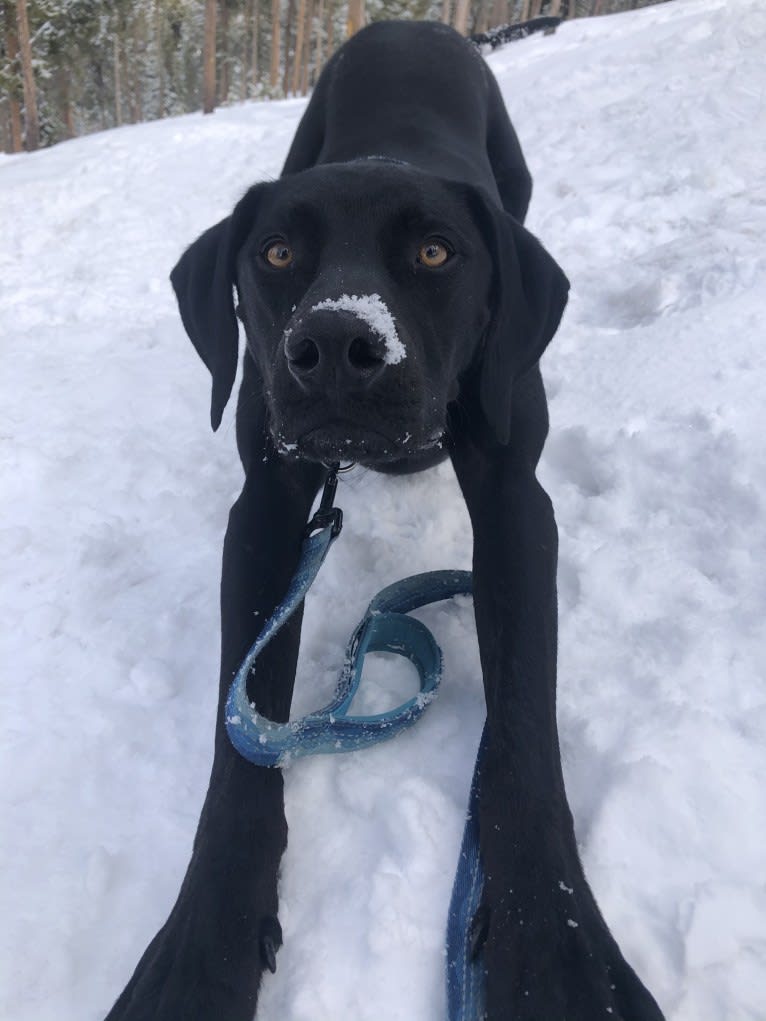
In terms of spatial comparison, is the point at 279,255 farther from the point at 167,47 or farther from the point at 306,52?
the point at 167,47

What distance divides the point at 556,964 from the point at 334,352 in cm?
119

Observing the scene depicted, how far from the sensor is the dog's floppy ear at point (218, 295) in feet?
7.29

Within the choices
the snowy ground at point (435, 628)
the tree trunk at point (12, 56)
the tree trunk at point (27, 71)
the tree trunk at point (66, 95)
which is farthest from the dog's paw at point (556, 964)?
the tree trunk at point (66, 95)

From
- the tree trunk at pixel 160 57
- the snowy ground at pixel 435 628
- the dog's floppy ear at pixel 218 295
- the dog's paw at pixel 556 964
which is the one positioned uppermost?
the dog's floppy ear at pixel 218 295

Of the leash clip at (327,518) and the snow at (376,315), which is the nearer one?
the snow at (376,315)

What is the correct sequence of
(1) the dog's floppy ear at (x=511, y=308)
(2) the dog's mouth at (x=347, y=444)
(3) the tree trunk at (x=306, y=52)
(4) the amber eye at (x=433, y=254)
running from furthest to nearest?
(3) the tree trunk at (x=306, y=52), (1) the dog's floppy ear at (x=511, y=308), (4) the amber eye at (x=433, y=254), (2) the dog's mouth at (x=347, y=444)

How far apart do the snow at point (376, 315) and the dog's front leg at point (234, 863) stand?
2.30 ft

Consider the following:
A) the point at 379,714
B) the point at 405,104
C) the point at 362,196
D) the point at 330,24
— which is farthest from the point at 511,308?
the point at 330,24

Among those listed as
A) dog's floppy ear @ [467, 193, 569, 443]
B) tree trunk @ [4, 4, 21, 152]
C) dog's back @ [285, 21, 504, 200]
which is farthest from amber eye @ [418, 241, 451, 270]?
tree trunk @ [4, 4, 21, 152]

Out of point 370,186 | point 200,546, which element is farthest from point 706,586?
point 200,546

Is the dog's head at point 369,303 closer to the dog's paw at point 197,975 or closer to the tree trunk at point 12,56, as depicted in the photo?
the dog's paw at point 197,975

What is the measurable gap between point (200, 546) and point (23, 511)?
76 cm

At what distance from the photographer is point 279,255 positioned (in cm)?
201

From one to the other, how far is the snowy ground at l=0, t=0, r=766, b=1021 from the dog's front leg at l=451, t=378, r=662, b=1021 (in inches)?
5.2
